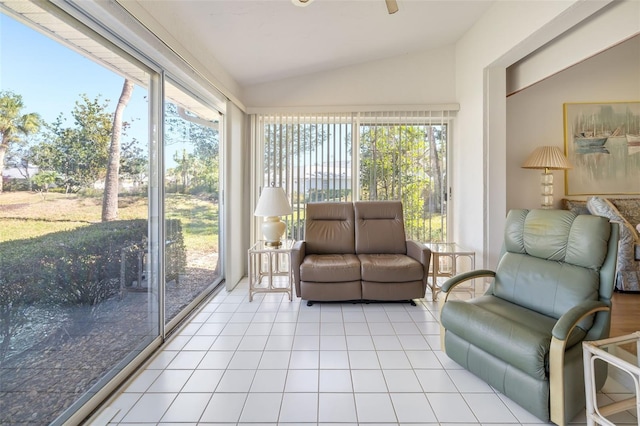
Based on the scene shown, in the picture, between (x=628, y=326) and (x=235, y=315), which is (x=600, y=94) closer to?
(x=628, y=326)

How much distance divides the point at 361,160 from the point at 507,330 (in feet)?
9.21

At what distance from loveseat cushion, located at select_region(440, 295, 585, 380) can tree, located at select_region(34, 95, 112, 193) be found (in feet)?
7.69

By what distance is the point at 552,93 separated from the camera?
12.6 feet

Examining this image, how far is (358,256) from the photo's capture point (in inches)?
133

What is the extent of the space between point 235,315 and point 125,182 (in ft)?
5.12

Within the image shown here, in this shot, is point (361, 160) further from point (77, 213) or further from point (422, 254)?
point (77, 213)

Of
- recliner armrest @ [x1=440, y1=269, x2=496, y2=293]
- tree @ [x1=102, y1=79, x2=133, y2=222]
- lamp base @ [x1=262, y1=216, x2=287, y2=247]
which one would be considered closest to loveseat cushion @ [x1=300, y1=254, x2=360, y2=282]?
lamp base @ [x1=262, y1=216, x2=287, y2=247]

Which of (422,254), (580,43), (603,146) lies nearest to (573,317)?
(422,254)

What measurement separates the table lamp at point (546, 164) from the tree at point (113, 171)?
4085 mm

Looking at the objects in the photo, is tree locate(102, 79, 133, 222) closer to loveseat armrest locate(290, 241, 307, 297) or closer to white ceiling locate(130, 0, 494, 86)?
white ceiling locate(130, 0, 494, 86)

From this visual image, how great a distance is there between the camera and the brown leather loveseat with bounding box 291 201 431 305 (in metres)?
3.04

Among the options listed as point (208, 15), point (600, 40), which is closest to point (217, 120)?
point (208, 15)

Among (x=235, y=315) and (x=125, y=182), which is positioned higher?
(x=125, y=182)

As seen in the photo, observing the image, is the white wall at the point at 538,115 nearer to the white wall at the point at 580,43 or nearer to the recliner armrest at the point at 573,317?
the white wall at the point at 580,43
